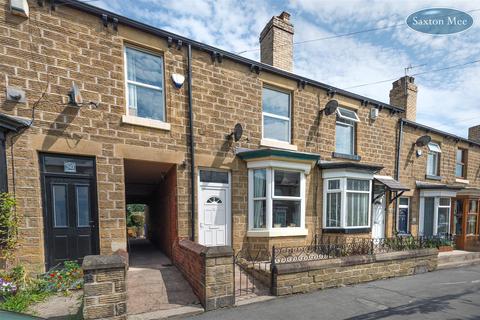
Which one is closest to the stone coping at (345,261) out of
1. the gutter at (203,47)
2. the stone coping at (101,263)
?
the stone coping at (101,263)

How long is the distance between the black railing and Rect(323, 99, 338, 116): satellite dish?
14.3 ft

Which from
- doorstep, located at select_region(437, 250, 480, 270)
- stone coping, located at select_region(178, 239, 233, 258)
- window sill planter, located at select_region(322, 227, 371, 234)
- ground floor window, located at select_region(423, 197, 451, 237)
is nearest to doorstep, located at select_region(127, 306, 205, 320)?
stone coping, located at select_region(178, 239, 233, 258)

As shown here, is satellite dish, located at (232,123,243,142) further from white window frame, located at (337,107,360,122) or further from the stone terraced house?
white window frame, located at (337,107,360,122)

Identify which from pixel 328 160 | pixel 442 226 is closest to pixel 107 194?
pixel 328 160

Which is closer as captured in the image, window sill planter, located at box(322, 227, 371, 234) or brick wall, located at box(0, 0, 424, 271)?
brick wall, located at box(0, 0, 424, 271)

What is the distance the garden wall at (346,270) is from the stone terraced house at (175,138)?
1.50m

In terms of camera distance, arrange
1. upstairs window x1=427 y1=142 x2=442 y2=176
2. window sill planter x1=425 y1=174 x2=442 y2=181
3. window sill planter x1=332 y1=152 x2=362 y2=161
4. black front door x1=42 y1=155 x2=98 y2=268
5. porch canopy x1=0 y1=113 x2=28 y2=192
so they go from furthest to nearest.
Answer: upstairs window x1=427 y1=142 x2=442 y2=176 < window sill planter x1=425 y1=174 x2=442 y2=181 < window sill planter x1=332 y1=152 x2=362 y2=161 < black front door x1=42 y1=155 x2=98 y2=268 < porch canopy x1=0 y1=113 x2=28 y2=192

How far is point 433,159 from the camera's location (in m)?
12.7

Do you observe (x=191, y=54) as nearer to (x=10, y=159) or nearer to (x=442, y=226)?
(x=10, y=159)

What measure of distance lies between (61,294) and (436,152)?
16.2 meters

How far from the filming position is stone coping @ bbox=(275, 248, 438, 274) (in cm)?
525

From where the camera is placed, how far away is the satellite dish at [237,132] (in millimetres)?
6846

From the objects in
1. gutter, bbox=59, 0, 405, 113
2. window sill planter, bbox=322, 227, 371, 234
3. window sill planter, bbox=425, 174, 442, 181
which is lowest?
window sill planter, bbox=322, 227, 371, 234

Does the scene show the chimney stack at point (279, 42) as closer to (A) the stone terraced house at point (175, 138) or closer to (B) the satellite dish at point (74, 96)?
(A) the stone terraced house at point (175, 138)
